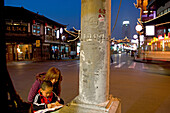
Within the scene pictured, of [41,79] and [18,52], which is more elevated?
[18,52]

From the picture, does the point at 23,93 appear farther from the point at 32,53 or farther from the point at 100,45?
the point at 32,53

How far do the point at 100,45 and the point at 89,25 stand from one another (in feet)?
1.24

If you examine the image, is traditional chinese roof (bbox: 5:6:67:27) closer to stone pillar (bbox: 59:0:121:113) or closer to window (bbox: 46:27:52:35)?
window (bbox: 46:27:52:35)

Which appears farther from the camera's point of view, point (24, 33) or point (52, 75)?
point (24, 33)

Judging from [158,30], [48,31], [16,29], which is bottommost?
[16,29]

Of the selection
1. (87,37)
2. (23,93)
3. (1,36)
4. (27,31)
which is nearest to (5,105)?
(1,36)

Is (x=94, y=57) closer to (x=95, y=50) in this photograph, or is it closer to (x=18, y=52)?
(x=95, y=50)

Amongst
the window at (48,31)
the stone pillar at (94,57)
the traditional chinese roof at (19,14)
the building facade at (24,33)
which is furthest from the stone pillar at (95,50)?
the window at (48,31)

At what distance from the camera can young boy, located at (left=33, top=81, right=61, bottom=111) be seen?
2.94 meters

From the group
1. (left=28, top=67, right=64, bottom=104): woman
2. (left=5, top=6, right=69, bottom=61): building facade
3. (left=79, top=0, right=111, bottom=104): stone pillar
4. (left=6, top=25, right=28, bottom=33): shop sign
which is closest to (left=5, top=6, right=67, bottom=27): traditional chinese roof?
(left=5, top=6, right=69, bottom=61): building facade

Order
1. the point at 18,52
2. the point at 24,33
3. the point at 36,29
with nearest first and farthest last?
the point at 24,33, the point at 18,52, the point at 36,29

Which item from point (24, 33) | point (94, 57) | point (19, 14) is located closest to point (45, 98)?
point (94, 57)

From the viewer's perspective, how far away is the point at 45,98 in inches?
123

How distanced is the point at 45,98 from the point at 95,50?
1.61 m
